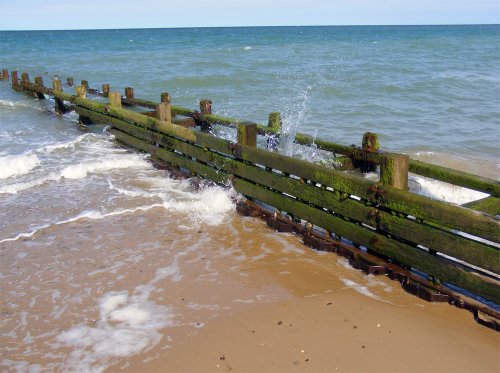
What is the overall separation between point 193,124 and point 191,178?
9.12 feet

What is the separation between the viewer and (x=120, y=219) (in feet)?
24.6

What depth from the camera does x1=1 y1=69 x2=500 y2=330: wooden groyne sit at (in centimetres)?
492

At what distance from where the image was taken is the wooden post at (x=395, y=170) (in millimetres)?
5512

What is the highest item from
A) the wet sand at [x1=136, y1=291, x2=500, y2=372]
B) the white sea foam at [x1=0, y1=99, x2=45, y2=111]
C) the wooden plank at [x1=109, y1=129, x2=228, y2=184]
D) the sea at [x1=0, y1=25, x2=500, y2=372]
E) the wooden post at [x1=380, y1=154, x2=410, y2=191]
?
the wooden post at [x1=380, y1=154, x2=410, y2=191]

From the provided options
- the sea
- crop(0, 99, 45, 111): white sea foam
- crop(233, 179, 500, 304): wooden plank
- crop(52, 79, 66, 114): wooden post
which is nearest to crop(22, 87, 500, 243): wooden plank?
crop(233, 179, 500, 304): wooden plank

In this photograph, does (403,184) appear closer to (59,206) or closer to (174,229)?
(174,229)

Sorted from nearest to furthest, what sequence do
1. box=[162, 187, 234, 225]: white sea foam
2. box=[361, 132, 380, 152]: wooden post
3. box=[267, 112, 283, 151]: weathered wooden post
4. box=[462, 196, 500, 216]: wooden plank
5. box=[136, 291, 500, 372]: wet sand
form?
box=[136, 291, 500, 372]: wet sand → box=[462, 196, 500, 216]: wooden plank → box=[162, 187, 234, 225]: white sea foam → box=[361, 132, 380, 152]: wooden post → box=[267, 112, 283, 151]: weathered wooden post

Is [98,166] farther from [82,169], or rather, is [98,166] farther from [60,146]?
[60,146]

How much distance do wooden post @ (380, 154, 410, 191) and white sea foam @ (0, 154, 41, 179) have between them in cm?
741

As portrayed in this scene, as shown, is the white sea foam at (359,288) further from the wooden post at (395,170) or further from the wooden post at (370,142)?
the wooden post at (370,142)

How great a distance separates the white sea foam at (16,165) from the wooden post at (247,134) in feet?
16.3

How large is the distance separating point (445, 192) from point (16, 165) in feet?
27.4

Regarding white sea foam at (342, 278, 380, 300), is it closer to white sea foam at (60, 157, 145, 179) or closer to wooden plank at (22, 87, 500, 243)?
wooden plank at (22, 87, 500, 243)

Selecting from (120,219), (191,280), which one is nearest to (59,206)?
(120,219)
